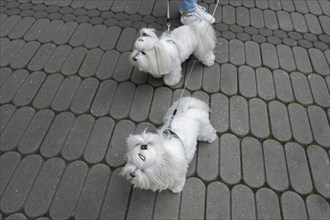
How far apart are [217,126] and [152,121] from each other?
60cm

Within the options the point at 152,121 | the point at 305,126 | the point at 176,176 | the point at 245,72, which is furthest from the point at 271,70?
the point at 176,176

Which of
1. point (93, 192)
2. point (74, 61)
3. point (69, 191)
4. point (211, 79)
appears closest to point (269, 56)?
point (211, 79)

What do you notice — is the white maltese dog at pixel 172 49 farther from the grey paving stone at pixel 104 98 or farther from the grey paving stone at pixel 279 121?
the grey paving stone at pixel 279 121

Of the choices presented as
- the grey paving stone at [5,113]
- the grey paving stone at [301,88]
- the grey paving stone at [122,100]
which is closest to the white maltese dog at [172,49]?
the grey paving stone at [122,100]

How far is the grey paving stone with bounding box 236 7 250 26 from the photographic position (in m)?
3.67

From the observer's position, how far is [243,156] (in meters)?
2.62

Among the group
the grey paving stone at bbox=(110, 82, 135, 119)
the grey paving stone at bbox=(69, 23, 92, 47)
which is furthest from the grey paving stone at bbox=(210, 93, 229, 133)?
the grey paving stone at bbox=(69, 23, 92, 47)

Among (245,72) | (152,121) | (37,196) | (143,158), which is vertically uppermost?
(143,158)

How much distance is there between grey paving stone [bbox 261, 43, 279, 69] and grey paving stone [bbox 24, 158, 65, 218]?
90.8 inches

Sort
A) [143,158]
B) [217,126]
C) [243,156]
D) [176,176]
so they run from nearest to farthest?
[143,158] < [176,176] < [243,156] < [217,126]

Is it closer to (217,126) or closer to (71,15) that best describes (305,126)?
(217,126)

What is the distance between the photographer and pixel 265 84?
311 cm

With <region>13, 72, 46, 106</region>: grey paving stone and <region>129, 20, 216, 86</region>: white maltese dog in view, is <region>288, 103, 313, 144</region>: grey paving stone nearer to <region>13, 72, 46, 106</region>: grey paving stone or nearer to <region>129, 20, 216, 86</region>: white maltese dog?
<region>129, 20, 216, 86</region>: white maltese dog

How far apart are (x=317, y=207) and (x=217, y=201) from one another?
77cm
